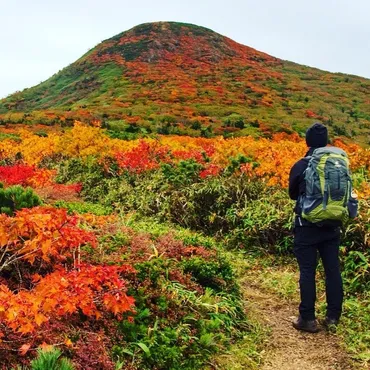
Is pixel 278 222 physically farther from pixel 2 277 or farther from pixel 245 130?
pixel 245 130

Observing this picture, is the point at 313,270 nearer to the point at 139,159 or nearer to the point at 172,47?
the point at 139,159

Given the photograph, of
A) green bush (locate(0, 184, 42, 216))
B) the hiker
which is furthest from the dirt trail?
green bush (locate(0, 184, 42, 216))

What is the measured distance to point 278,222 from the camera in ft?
26.1

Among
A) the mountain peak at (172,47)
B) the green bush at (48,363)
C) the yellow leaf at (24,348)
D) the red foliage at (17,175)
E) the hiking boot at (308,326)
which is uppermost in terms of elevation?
the mountain peak at (172,47)

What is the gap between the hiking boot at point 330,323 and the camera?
533 cm

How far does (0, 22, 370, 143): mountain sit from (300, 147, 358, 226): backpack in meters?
19.4

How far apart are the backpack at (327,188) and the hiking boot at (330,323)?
1.10m

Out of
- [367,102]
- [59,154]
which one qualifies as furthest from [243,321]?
[367,102]

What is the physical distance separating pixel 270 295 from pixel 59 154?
37.7 ft

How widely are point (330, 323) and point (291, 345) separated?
614 millimetres

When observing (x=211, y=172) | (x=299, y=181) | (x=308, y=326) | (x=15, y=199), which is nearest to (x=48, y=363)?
(x=308, y=326)

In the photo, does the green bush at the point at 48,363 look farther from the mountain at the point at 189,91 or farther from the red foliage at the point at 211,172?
the mountain at the point at 189,91

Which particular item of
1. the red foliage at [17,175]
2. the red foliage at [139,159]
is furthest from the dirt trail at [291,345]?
the red foliage at [17,175]

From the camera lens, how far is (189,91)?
4044 centimetres
